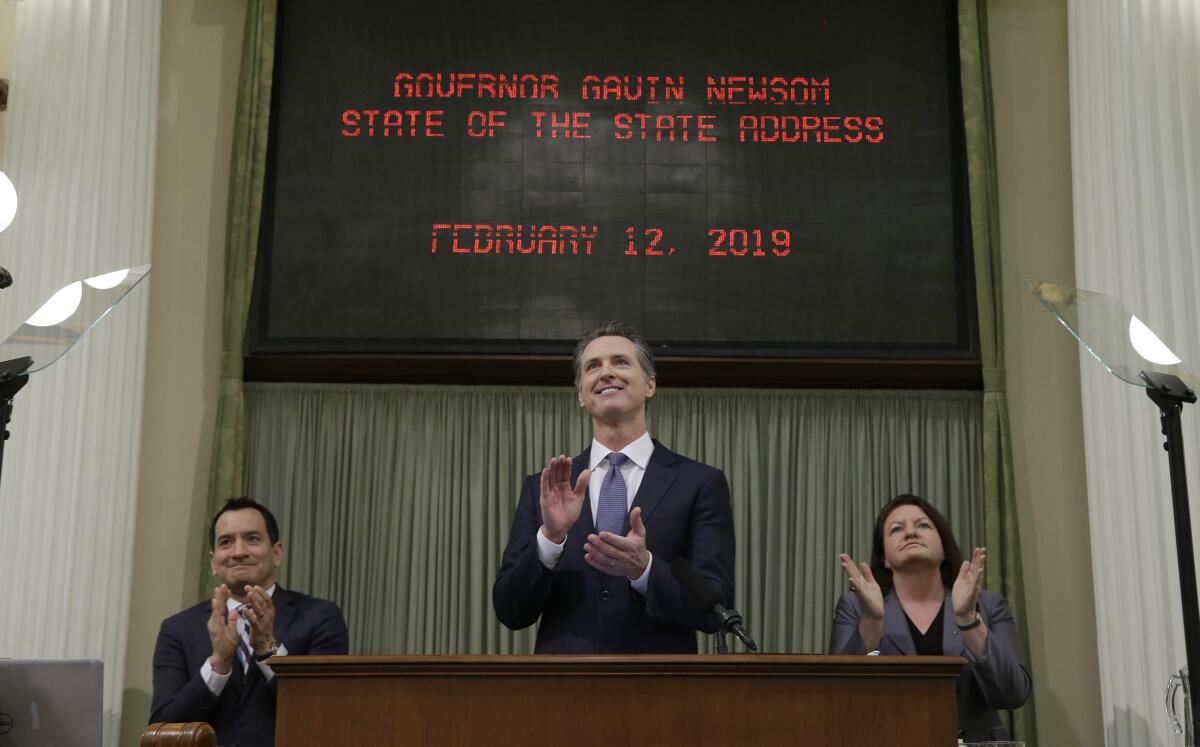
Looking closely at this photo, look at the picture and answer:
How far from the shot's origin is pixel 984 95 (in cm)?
493

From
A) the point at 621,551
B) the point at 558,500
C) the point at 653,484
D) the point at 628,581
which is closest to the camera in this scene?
the point at 621,551

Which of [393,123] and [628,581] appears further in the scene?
[393,123]

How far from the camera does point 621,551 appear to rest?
2.81 metres

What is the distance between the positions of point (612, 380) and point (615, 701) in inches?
41.7

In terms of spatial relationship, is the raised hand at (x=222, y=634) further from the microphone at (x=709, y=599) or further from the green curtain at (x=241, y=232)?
the microphone at (x=709, y=599)

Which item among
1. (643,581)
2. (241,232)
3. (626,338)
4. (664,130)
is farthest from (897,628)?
(241,232)

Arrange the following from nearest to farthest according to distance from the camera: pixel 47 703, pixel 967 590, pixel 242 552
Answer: pixel 47 703
pixel 967 590
pixel 242 552

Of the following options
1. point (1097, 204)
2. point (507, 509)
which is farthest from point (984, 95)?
point (507, 509)

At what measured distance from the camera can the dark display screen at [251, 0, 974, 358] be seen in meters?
4.64

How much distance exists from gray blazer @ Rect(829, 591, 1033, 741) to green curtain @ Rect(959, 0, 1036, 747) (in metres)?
0.96

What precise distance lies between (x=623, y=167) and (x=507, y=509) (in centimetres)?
132

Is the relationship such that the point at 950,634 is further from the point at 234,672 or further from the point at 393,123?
the point at 393,123

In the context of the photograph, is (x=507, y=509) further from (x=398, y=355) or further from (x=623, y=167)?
(x=623, y=167)

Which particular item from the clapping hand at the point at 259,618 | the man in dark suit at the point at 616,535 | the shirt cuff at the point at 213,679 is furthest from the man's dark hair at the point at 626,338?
the shirt cuff at the point at 213,679
